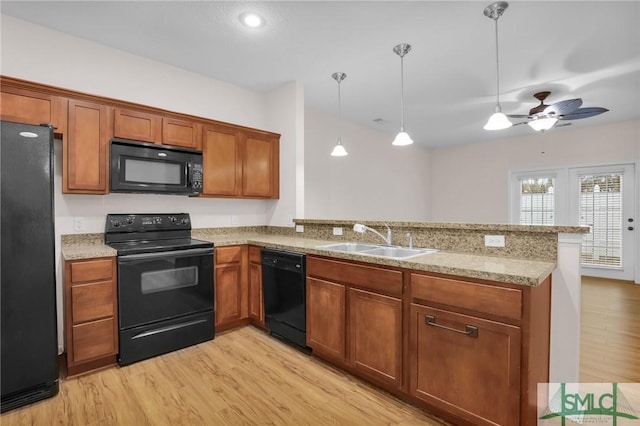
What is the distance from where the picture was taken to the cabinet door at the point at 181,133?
9.46ft

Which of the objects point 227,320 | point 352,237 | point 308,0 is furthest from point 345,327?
point 308,0

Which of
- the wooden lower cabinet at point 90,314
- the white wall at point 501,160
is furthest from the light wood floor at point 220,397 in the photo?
the white wall at point 501,160

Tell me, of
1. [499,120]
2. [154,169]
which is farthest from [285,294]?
[499,120]

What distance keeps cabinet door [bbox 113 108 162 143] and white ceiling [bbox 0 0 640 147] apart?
0.65m

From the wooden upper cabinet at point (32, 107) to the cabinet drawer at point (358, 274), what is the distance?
2.18 meters

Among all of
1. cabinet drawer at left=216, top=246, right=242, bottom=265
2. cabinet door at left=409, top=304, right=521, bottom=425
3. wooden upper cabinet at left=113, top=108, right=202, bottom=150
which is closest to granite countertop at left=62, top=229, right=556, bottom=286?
cabinet door at left=409, top=304, right=521, bottom=425

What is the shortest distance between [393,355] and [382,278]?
49cm

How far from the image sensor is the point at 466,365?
5.36 ft

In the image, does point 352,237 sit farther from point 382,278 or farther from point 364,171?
point 364,171

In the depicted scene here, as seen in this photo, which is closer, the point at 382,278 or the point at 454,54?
the point at 382,278

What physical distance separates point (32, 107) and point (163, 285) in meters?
1.60

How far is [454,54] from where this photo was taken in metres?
2.96

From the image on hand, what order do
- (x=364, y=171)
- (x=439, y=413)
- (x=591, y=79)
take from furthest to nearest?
(x=364, y=171), (x=591, y=79), (x=439, y=413)

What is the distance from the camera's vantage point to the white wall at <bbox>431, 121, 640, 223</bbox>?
534 centimetres
